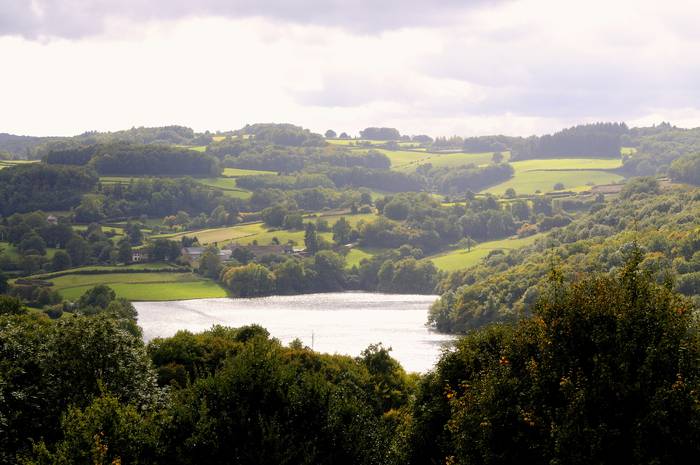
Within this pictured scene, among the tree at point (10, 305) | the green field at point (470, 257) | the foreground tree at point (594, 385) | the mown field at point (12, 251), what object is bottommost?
the green field at point (470, 257)

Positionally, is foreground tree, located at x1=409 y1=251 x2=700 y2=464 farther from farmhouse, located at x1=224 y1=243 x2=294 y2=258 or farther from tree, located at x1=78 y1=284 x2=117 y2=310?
farmhouse, located at x1=224 y1=243 x2=294 y2=258

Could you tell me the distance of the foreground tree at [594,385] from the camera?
2302 centimetres

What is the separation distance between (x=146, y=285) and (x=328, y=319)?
41.2 m

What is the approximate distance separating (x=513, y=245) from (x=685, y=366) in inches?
6734

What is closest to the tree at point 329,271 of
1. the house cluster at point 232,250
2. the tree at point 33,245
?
the house cluster at point 232,250

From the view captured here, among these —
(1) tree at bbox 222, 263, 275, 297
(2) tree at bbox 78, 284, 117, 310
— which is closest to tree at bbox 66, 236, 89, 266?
(1) tree at bbox 222, 263, 275, 297

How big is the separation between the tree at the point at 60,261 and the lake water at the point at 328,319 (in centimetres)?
2874

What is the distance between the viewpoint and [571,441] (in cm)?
2327

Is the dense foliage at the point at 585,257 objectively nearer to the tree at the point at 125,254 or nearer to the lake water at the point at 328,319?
the lake water at the point at 328,319

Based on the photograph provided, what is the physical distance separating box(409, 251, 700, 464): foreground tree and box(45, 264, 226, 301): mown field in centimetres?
12401

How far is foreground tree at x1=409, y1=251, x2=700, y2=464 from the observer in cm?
2302

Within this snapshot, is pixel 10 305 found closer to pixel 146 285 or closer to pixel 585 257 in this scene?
pixel 585 257

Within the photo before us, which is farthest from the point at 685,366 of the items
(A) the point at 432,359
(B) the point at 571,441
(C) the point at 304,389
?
(A) the point at 432,359

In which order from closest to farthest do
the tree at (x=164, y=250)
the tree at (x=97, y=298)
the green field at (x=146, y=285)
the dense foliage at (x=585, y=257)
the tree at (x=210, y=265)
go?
the dense foliage at (x=585, y=257)
the tree at (x=97, y=298)
the green field at (x=146, y=285)
the tree at (x=210, y=265)
the tree at (x=164, y=250)
